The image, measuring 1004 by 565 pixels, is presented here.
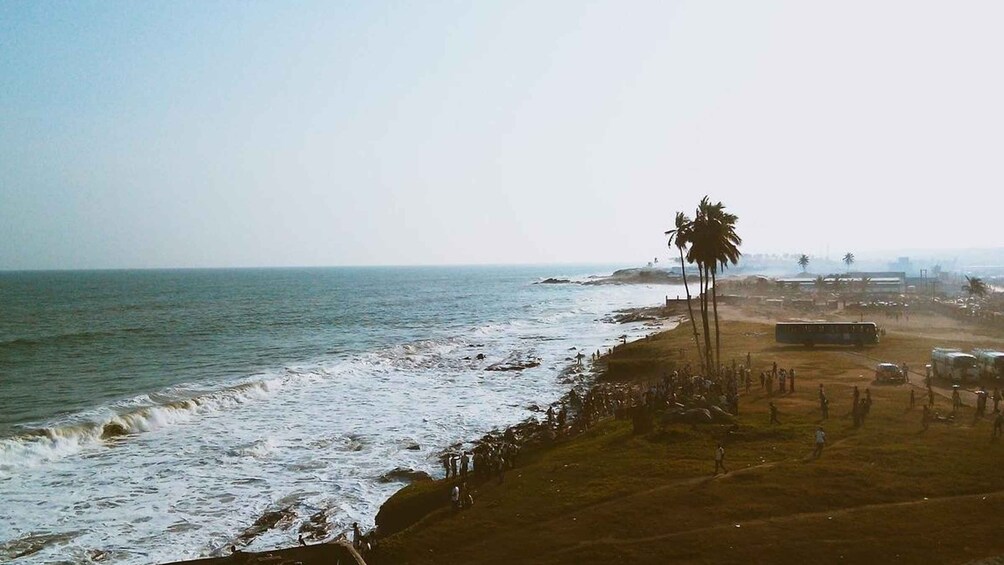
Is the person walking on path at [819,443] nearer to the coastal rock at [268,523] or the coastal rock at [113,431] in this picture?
the coastal rock at [268,523]

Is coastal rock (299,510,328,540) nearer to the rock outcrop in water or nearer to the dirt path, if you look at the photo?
the dirt path

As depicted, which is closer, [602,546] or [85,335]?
[602,546]

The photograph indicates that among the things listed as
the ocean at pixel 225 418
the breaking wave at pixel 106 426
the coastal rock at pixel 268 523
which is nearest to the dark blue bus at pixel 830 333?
the ocean at pixel 225 418

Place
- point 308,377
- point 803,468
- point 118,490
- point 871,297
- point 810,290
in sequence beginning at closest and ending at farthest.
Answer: point 803,468
point 118,490
point 308,377
point 871,297
point 810,290

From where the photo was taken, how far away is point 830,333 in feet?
183

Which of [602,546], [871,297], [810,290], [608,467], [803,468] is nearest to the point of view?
[602,546]

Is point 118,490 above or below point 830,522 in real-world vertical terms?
below

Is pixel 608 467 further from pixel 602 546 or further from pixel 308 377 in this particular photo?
pixel 308 377

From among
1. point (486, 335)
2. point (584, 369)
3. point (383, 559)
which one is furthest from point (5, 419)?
point (486, 335)

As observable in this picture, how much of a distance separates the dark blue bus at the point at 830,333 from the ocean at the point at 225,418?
1855cm

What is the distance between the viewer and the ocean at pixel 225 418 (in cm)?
2528

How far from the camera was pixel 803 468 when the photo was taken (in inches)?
898

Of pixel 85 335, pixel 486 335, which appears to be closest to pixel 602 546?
pixel 486 335

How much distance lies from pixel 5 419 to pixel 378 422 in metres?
23.5
